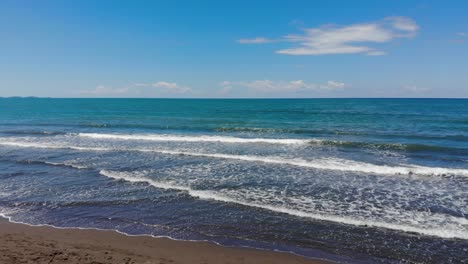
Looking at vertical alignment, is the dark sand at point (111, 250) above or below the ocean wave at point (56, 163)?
below

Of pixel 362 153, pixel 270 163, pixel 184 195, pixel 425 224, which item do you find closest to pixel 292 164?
pixel 270 163

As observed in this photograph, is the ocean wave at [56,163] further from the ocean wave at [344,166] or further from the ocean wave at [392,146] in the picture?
the ocean wave at [392,146]

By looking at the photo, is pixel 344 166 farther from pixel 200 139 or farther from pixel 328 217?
pixel 200 139

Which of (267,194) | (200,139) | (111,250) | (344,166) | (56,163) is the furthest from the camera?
(200,139)

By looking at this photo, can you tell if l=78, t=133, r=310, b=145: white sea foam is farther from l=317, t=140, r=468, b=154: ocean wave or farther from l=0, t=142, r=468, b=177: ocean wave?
l=0, t=142, r=468, b=177: ocean wave

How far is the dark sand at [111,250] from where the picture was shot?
8039 millimetres

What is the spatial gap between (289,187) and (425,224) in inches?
210

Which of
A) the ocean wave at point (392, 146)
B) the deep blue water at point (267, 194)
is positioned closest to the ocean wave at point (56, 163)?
the deep blue water at point (267, 194)

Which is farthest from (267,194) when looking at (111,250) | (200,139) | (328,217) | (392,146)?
(200,139)

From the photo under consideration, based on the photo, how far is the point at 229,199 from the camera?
12594 millimetres

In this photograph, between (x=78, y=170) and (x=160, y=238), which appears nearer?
(x=160, y=238)

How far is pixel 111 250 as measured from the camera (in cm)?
855

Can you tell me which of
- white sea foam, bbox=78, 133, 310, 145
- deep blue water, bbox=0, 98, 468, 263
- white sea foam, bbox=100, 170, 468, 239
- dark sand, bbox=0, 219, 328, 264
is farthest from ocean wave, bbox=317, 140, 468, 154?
dark sand, bbox=0, 219, 328, 264

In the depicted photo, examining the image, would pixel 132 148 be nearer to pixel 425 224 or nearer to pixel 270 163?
pixel 270 163
